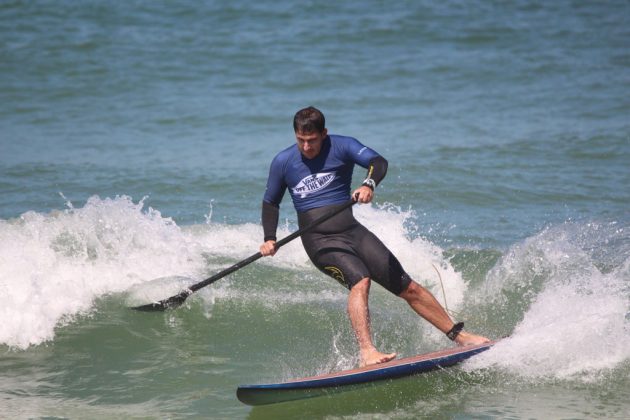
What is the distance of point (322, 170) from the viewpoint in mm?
6582

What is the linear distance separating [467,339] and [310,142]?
181cm

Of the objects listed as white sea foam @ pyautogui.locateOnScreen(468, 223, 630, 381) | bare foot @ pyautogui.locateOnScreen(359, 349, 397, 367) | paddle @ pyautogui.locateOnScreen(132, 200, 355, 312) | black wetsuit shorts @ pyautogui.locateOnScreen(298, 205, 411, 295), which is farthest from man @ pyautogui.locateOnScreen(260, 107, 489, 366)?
bare foot @ pyautogui.locateOnScreen(359, 349, 397, 367)

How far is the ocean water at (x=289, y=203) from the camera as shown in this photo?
6.65m

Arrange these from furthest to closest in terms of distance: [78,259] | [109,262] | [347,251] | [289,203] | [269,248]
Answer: [289,203]
[109,262]
[78,259]
[269,248]
[347,251]

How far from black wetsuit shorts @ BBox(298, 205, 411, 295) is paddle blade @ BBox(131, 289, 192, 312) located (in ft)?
4.52

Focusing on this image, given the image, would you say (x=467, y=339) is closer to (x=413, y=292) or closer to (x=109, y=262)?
(x=413, y=292)

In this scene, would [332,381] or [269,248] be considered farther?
[269,248]

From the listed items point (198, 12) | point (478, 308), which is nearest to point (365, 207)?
point (478, 308)

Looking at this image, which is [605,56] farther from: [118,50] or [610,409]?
[610,409]

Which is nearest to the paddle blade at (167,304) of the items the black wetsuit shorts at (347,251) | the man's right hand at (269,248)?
the man's right hand at (269,248)

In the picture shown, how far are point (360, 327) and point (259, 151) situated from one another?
8624 millimetres

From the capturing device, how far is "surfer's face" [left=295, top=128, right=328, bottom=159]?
6359mm

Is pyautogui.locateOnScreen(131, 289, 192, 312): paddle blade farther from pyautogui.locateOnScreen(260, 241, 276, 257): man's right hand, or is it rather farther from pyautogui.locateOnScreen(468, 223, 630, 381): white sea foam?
pyautogui.locateOnScreen(468, 223, 630, 381): white sea foam

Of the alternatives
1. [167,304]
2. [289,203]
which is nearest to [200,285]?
[167,304]
